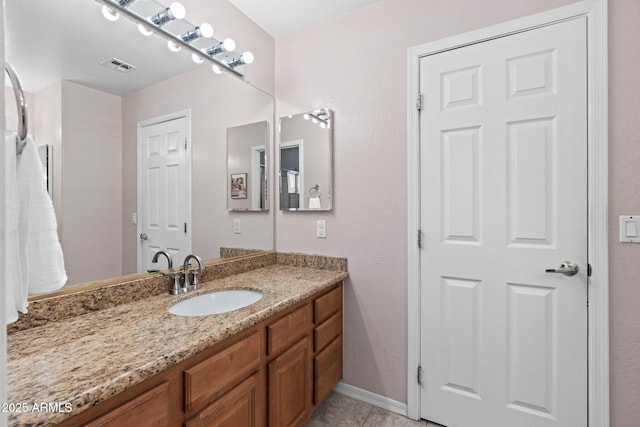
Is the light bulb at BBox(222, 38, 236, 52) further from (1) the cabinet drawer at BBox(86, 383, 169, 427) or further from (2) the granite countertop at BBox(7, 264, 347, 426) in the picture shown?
(1) the cabinet drawer at BBox(86, 383, 169, 427)

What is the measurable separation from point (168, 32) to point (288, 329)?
5.15ft

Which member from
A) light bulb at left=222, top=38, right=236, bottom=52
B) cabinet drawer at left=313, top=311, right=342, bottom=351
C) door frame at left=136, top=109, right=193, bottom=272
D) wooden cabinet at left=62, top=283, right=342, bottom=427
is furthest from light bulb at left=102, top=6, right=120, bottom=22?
cabinet drawer at left=313, top=311, right=342, bottom=351

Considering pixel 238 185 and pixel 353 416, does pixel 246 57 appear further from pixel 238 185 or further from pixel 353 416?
pixel 353 416

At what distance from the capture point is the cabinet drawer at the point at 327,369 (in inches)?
66.3

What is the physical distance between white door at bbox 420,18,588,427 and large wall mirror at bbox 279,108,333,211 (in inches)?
24.8

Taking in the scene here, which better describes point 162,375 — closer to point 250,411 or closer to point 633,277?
point 250,411

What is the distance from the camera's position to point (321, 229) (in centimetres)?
210

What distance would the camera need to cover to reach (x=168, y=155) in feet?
5.12

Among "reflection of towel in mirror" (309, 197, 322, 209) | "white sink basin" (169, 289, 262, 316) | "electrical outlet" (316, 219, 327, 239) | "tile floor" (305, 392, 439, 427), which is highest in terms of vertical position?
"reflection of towel in mirror" (309, 197, 322, 209)

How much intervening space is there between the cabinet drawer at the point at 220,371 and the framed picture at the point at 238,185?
1038 mm

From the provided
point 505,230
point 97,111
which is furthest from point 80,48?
point 505,230

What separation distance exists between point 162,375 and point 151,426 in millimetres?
126

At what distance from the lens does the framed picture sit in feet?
6.54

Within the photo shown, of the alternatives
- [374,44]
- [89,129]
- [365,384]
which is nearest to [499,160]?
[374,44]
